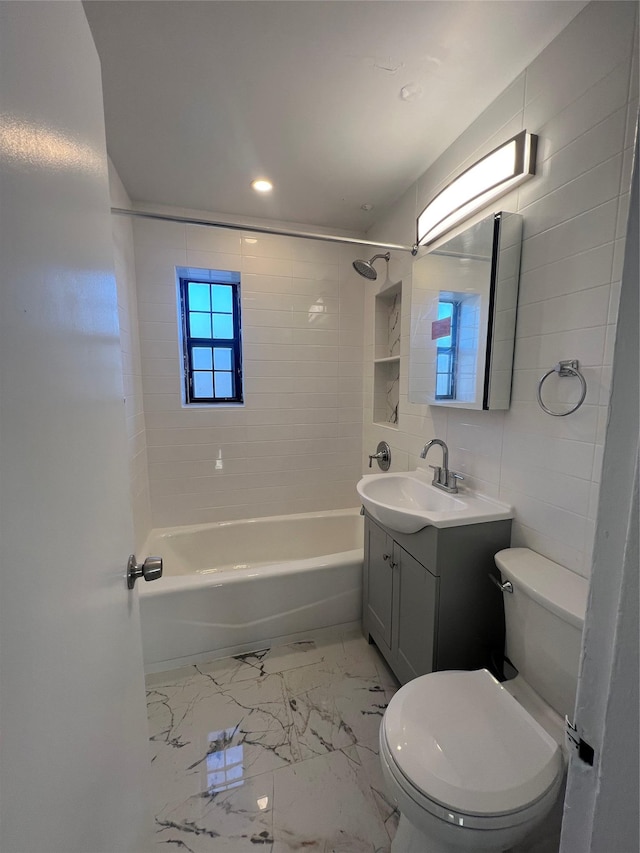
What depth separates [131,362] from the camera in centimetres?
201

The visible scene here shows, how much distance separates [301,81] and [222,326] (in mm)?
1560

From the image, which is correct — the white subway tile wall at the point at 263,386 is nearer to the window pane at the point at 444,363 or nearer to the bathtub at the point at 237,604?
the bathtub at the point at 237,604

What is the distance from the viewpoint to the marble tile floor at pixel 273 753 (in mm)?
1079

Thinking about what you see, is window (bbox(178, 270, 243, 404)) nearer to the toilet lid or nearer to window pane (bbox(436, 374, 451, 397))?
window pane (bbox(436, 374, 451, 397))

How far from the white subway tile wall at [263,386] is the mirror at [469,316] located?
872mm

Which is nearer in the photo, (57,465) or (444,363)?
(57,465)

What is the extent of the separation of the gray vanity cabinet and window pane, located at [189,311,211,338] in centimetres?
200

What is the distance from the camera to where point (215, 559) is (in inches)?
97.0

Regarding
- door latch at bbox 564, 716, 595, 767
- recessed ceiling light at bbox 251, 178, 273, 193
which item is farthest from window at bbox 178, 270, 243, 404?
door latch at bbox 564, 716, 595, 767

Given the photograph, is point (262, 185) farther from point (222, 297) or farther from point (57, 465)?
point (57, 465)

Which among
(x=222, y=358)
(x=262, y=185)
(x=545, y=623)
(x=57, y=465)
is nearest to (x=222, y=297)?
(x=222, y=358)

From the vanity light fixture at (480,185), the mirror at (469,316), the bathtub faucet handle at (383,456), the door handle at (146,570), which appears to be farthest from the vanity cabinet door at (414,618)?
the vanity light fixture at (480,185)

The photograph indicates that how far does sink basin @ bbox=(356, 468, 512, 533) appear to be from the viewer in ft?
4.19

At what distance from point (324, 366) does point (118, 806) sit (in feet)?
7.67
